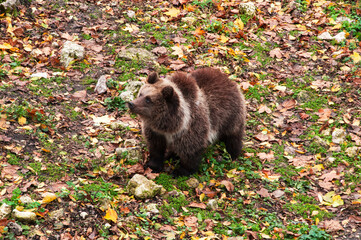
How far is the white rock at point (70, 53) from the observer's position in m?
7.92

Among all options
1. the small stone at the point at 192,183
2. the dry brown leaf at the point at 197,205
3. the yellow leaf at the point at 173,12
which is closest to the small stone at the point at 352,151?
the small stone at the point at 192,183

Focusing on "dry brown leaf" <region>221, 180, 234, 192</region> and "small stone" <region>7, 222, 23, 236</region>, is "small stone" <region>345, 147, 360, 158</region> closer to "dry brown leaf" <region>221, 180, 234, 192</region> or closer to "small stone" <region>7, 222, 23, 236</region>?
"dry brown leaf" <region>221, 180, 234, 192</region>

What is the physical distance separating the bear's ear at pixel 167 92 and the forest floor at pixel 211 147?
48.3 inches

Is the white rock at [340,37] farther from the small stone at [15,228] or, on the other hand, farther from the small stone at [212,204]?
the small stone at [15,228]

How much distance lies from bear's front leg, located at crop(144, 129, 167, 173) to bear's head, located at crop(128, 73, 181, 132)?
234 millimetres

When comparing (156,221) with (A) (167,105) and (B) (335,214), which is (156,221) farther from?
(B) (335,214)

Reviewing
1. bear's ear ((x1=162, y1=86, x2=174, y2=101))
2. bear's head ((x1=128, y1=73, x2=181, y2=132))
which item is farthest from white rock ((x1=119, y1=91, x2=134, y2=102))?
bear's ear ((x1=162, y1=86, x2=174, y2=101))

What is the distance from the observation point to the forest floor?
5.31m

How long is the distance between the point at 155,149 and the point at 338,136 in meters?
3.43

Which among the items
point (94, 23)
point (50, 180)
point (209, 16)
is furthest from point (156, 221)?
point (209, 16)

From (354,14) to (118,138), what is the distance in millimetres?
7222

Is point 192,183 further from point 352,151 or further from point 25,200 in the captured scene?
point 352,151

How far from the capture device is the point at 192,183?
6.27 metres

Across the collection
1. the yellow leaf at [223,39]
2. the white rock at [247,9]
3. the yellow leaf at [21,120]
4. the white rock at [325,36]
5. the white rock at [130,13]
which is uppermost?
the white rock at [247,9]
